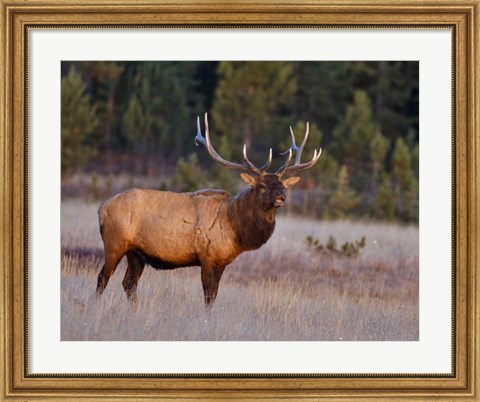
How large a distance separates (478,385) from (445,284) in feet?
3.19

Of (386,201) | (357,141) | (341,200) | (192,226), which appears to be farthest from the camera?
(357,141)

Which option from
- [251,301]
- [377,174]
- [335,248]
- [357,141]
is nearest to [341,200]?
[377,174]

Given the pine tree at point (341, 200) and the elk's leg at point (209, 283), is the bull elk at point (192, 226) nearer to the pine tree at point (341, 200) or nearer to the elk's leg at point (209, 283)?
the elk's leg at point (209, 283)

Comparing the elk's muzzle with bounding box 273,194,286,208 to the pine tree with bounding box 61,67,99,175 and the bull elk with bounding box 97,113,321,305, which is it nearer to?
the bull elk with bounding box 97,113,321,305

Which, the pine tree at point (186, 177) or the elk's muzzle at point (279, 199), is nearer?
the elk's muzzle at point (279, 199)

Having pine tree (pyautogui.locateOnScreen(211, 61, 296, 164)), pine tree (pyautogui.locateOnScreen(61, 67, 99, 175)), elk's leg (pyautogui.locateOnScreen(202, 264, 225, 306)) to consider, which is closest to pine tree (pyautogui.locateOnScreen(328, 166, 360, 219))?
pine tree (pyautogui.locateOnScreen(211, 61, 296, 164))

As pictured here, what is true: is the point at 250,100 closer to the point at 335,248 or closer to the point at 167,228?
the point at 335,248

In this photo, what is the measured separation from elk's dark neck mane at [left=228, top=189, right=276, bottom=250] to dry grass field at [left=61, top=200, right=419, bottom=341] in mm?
744

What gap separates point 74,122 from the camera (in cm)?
2105

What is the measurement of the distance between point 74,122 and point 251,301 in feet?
40.8

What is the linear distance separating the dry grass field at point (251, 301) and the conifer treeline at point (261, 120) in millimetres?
6036

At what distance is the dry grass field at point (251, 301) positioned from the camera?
8.22 metres

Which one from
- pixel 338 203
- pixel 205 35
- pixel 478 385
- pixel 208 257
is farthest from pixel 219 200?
pixel 338 203

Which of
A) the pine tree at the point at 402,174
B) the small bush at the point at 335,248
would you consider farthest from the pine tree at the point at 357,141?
the small bush at the point at 335,248
